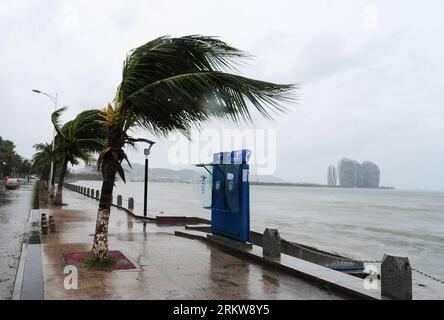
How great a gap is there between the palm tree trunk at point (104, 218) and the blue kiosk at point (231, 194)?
314 centimetres

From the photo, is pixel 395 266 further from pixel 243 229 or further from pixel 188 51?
pixel 188 51

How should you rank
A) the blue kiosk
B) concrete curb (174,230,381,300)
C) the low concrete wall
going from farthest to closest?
1. the low concrete wall
2. the blue kiosk
3. concrete curb (174,230,381,300)

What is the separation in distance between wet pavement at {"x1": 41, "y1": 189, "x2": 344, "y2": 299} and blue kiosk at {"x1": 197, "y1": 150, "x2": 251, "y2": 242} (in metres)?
0.67

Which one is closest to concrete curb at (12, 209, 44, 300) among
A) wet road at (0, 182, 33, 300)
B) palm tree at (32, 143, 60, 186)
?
wet road at (0, 182, 33, 300)

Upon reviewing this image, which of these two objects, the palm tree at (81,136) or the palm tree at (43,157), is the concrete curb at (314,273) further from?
the palm tree at (43,157)

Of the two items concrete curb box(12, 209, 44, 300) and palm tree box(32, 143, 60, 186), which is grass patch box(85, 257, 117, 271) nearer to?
concrete curb box(12, 209, 44, 300)

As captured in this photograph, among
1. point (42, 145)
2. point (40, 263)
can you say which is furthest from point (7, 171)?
point (40, 263)

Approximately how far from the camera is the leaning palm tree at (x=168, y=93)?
704cm

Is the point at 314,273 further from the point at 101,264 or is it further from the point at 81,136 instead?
the point at 81,136

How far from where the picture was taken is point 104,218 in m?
7.89

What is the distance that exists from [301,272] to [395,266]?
5.67ft

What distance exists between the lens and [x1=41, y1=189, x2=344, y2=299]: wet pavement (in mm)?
5949

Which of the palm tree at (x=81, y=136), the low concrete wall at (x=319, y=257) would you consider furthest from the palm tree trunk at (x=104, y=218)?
the palm tree at (x=81, y=136)
